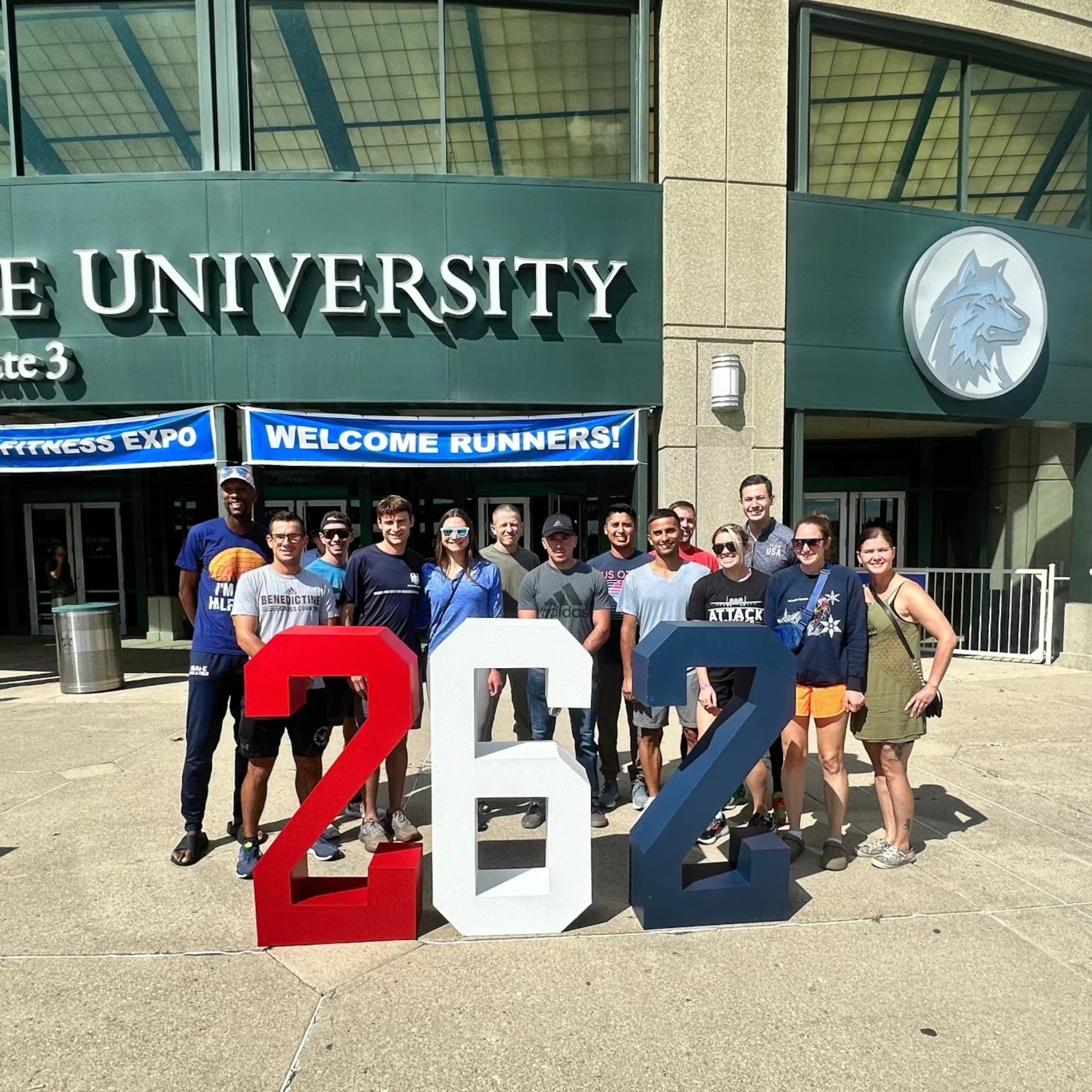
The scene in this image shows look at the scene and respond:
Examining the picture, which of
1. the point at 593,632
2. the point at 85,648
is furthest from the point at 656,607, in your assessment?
the point at 85,648

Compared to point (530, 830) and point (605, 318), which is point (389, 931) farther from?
point (605, 318)

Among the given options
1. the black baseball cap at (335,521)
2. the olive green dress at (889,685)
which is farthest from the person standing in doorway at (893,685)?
the black baseball cap at (335,521)

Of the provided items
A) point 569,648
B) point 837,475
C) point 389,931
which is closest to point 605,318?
point 569,648

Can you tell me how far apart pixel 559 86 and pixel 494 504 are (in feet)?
19.9

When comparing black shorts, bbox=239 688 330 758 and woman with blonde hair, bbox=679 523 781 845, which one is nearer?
black shorts, bbox=239 688 330 758

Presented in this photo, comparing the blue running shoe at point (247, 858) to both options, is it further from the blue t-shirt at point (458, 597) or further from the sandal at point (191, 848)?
the blue t-shirt at point (458, 597)

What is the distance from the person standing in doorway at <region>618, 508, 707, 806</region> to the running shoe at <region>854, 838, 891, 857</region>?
1.00 m

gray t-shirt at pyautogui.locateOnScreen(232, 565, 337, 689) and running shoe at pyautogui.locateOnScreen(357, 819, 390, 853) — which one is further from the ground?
gray t-shirt at pyautogui.locateOnScreen(232, 565, 337, 689)

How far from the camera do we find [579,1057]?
86.8 inches

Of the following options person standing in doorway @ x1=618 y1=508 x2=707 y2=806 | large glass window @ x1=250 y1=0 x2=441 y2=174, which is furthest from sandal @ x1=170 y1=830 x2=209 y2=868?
large glass window @ x1=250 y1=0 x2=441 y2=174

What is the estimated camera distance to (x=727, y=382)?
7531 mm

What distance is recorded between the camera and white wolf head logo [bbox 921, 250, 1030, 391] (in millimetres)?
8156

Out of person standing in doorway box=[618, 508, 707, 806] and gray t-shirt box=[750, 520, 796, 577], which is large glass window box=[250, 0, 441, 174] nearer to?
gray t-shirt box=[750, 520, 796, 577]

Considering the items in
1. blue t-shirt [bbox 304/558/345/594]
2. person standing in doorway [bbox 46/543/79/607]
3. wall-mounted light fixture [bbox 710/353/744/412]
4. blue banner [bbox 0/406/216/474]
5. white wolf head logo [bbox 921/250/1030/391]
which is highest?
white wolf head logo [bbox 921/250/1030/391]
